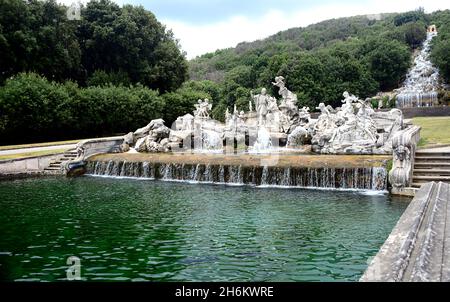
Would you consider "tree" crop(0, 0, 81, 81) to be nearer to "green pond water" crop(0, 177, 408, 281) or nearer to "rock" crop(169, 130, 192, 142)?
"rock" crop(169, 130, 192, 142)

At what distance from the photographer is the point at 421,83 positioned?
3268 inches

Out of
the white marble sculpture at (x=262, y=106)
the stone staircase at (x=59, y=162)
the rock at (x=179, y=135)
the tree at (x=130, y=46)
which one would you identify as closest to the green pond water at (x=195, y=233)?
the stone staircase at (x=59, y=162)

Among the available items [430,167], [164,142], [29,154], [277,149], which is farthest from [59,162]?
[430,167]

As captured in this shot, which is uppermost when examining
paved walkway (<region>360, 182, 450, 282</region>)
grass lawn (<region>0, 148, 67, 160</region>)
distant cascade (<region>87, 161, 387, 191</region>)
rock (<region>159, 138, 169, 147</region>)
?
rock (<region>159, 138, 169, 147</region>)

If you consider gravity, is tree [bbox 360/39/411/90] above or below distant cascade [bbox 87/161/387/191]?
above

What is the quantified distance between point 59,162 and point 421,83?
73913 millimetres

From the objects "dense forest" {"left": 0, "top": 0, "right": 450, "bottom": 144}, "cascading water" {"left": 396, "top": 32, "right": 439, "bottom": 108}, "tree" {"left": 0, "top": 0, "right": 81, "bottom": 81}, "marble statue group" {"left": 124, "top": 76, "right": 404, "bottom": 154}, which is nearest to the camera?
"marble statue group" {"left": 124, "top": 76, "right": 404, "bottom": 154}

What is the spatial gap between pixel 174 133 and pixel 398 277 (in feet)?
79.2

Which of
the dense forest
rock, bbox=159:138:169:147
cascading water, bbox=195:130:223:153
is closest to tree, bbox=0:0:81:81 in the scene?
the dense forest

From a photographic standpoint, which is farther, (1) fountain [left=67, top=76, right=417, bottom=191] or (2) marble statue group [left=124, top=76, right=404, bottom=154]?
(2) marble statue group [left=124, top=76, right=404, bottom=154]

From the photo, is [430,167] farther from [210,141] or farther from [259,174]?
[210,141]

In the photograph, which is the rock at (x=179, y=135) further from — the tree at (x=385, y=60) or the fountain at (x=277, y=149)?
the tree at (x=385, y=60)

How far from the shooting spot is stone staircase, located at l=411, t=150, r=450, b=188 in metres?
15.1

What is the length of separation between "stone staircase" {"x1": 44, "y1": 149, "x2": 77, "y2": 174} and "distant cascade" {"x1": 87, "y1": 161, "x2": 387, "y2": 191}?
270 cm
